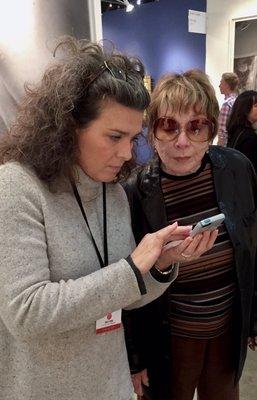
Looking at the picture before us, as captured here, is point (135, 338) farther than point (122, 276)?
Yes

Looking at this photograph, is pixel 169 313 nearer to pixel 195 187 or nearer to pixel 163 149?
pixel 195 187

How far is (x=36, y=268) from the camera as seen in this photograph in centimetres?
82

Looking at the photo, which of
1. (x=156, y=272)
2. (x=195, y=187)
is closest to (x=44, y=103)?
(x=156, y=272)

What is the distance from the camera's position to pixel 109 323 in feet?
3.22

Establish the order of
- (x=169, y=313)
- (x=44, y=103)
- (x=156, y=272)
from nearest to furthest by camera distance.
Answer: (x=44, y=103), (x=156, y=272), (x=169, y=313)

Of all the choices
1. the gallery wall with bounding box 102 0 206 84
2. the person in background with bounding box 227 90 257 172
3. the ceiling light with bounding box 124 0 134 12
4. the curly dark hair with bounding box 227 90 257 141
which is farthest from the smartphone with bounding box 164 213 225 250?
the ceiling light with bounding box 124 0 134 12

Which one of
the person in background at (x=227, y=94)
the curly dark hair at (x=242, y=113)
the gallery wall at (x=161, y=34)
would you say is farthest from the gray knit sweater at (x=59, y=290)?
the gallery wall at (x=161, y=34)

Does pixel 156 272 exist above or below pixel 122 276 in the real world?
below

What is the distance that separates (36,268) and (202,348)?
0.89m

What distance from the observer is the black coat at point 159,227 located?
1372 mm

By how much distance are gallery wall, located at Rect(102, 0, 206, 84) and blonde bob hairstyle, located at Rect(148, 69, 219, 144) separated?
5.36 m

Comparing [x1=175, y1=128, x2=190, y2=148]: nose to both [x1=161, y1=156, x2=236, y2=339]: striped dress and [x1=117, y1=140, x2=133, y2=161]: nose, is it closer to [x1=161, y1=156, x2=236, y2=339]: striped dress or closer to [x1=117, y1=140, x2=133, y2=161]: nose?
[x1=161, y1=156, x2=236, y2=339]: striped dress

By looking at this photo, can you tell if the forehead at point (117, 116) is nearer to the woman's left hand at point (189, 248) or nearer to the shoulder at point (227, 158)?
the woman's left hand at point (189, 248)

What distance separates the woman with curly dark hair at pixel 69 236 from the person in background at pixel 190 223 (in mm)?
352
